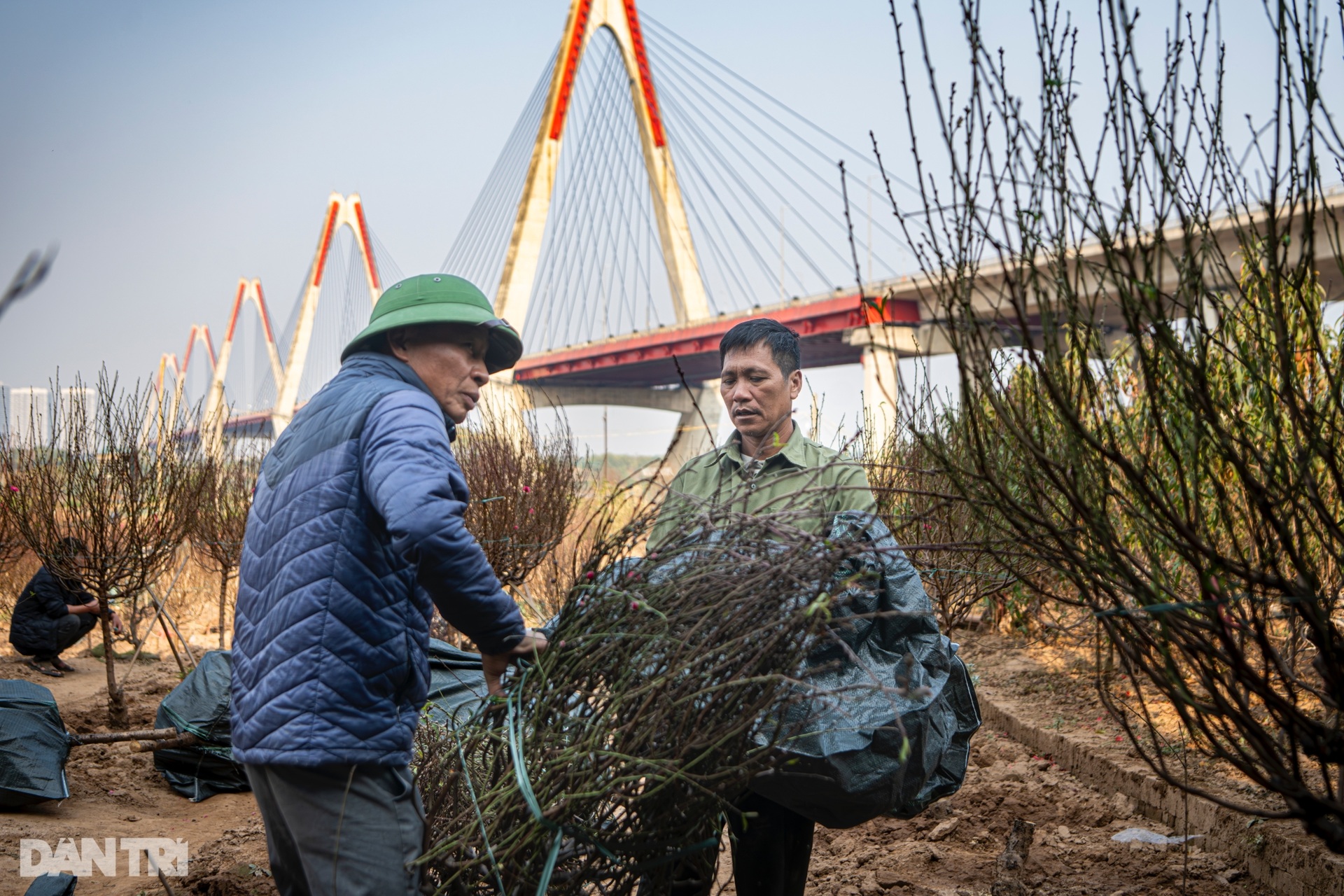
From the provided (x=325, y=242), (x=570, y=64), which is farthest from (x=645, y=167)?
(x=325, y=242)

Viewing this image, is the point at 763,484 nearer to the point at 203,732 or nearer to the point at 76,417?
the point at 203,732

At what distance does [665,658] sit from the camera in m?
1.86

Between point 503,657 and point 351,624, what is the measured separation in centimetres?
30

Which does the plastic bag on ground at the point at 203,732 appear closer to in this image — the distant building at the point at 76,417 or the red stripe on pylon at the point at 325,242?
the distant building at the point at 76,417

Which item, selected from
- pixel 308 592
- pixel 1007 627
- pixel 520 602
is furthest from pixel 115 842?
pixel 1007 627

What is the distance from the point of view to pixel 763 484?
220 cm

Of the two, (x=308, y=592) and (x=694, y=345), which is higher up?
(x=694, y=345)

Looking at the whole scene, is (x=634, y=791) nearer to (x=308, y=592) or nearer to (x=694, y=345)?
(x=308, y=592)

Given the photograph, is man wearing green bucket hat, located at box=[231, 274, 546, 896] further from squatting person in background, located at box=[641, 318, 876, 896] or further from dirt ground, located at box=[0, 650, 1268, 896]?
dirt ground, located at box=[0, 650, 1268, 896]

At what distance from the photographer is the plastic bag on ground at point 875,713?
75.3 inches

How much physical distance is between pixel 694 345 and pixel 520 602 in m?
17.6

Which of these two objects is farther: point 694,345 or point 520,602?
point 694,345

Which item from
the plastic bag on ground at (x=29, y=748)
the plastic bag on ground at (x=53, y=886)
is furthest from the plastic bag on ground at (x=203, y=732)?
the plastic bag on ground at (x=53, y=886)

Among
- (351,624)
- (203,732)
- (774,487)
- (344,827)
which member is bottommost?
(203,732)
